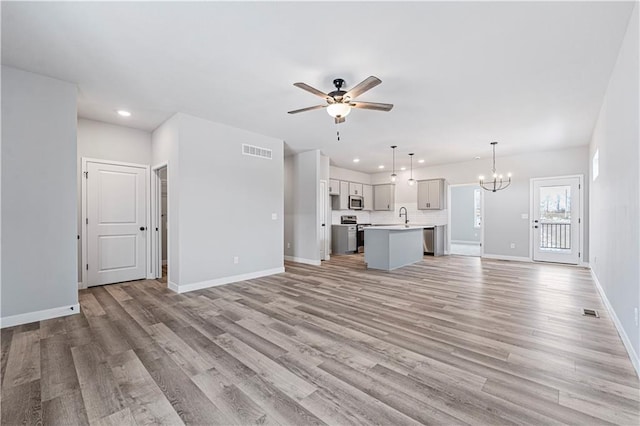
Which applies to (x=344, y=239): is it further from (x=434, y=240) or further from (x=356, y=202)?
(x=434, y=240)

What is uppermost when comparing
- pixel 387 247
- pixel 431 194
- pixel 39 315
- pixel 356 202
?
pixel 431 194

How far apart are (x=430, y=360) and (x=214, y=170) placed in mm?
4160

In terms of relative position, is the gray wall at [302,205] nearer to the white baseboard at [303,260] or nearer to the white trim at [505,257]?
the white baseboard at [303,260]

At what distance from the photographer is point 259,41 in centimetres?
257

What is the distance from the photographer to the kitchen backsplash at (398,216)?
29.2ft

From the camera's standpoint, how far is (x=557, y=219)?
6902 millimetres

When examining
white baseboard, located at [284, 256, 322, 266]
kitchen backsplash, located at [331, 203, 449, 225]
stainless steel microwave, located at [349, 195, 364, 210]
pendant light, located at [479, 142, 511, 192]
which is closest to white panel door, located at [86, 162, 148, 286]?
white baseboard, located at [284, 256, 322, 266]

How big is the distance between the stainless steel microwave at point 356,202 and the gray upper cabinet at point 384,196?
0.72 metres

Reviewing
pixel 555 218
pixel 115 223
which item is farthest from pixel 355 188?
pixel 115 223

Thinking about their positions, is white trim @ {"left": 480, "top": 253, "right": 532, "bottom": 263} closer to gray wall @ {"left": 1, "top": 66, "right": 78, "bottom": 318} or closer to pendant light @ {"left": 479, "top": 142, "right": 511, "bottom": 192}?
pendant light @ {"left": 479, "top": 142, "right": 511, "bottom": 192}

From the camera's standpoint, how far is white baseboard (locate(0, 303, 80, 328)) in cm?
301

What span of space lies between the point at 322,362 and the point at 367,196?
823 cm

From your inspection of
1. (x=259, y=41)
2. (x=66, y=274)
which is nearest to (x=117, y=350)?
(x=66, y=274)

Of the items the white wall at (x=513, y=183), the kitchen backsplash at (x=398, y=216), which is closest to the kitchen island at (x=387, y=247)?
the kitchen backsplash at (x=398, y=216)
